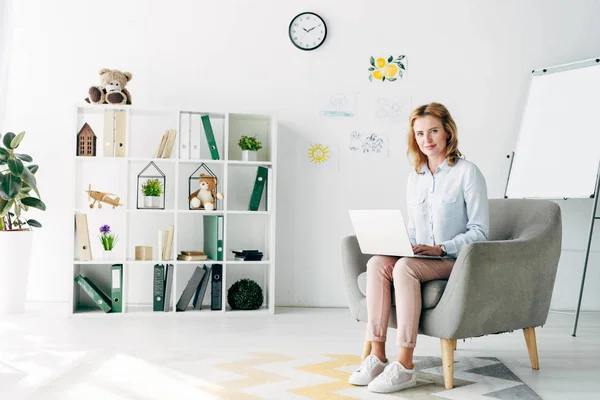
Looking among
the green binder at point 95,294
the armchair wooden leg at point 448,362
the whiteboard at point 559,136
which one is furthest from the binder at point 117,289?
the whiteboard at point 559,136

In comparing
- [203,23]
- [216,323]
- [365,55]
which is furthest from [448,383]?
[203,23]

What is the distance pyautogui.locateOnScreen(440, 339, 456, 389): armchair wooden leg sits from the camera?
228cm

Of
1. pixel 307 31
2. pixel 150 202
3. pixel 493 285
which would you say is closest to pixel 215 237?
pixel 150 202

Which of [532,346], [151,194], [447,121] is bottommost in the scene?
[532,346]

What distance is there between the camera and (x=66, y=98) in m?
4.17

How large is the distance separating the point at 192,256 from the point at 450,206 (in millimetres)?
1879

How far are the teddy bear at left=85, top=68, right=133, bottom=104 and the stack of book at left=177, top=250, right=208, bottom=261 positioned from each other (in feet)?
3.24

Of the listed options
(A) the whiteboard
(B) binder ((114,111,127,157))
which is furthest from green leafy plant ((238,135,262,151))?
(A) the whiteboard

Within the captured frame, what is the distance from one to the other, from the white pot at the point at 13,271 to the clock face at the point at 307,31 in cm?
210

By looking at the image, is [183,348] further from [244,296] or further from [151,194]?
[151,194]

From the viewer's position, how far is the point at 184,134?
3873 mm

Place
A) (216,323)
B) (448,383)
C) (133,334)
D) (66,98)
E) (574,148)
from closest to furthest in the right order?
(448,383) → (133,334) → (216,323) → (574,148) → (66,98)

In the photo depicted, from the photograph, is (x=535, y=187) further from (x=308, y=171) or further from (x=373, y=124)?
(x=308, y=171)

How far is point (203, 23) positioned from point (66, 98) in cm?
102
